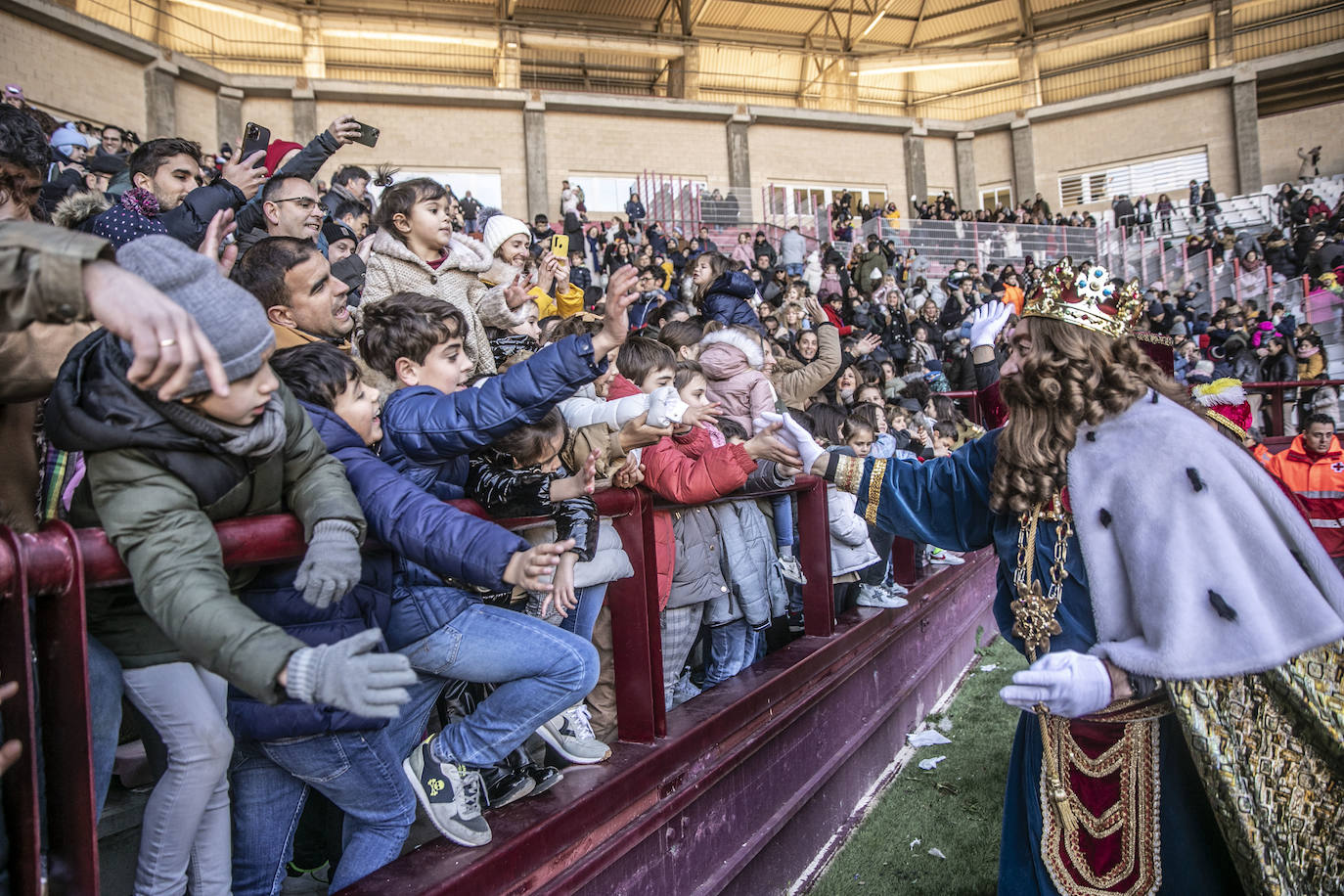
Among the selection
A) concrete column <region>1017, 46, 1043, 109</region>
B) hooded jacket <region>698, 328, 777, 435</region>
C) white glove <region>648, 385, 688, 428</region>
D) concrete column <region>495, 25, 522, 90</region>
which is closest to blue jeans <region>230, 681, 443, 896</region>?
white glove <region>648, 385, 688, 428</region>

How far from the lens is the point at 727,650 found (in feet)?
13.6

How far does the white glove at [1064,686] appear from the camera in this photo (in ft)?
7.15

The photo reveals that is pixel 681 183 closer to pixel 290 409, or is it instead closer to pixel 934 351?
pixel 934 351

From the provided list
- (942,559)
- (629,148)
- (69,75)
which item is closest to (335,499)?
(942,559)

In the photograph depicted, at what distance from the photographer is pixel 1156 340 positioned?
352cm

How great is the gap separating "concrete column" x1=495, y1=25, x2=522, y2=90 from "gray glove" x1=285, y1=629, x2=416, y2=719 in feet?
91.9

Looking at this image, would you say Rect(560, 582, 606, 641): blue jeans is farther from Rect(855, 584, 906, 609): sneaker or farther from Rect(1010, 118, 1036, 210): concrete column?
Rect(1010, 118, 1036, 210): concrete column

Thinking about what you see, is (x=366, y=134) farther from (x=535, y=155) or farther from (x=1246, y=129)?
(x=1246, y=129)

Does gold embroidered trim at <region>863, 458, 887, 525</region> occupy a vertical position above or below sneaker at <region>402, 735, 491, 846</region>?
above

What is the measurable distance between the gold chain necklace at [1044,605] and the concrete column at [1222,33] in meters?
32.9

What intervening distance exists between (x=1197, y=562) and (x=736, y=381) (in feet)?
10.3

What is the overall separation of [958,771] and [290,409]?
3.84 metres

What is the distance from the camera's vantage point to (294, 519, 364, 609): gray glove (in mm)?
1702

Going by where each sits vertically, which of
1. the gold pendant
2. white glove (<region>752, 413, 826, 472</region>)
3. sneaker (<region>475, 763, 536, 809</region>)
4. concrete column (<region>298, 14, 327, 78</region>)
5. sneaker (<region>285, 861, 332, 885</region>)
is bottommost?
sneaker (<region>285, 861, 332, 885</region>)
